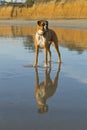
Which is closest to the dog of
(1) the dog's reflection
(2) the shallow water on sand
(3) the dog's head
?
(3) the dog's head

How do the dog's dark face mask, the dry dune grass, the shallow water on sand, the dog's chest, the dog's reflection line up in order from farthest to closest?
the dry dune grass → the dog's chest → the dog's dark face mask → the dog's reflection → the shallow water on sand

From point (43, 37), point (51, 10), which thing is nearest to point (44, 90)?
point (43, 37)

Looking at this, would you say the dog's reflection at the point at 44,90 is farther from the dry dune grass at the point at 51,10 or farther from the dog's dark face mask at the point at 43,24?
the dry dune grass at the point at 51,10

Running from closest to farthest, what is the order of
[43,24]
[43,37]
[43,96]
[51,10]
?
1. [43,96]
2. [43,24]
3. [43,37]
4. [51,10]

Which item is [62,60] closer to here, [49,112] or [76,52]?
[76,52]

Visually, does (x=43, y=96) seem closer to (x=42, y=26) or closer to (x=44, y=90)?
(x=44, y=90)

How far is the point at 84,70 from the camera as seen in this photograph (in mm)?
9977

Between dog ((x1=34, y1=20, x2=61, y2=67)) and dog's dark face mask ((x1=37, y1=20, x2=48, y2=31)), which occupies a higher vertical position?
dog's dark face mask ((x1=37, y1=20, x2=48, y2=31))

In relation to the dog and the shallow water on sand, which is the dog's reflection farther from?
the dog

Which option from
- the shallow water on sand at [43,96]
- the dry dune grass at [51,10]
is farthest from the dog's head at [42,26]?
the dry dune grass at [51,10]

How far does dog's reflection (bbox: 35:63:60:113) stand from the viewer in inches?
251

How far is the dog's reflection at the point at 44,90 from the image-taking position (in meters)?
6.37

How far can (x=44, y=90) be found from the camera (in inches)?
299

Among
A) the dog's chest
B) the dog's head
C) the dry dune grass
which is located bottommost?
the dry dune grass
